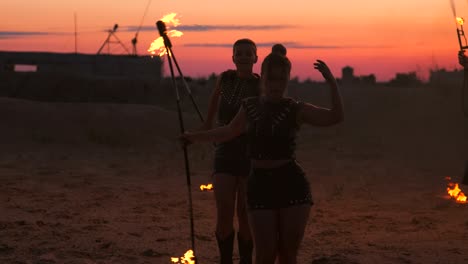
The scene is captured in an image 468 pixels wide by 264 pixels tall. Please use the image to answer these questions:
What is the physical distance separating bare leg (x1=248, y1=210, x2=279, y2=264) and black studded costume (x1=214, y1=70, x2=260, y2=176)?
A: 59.6 inches

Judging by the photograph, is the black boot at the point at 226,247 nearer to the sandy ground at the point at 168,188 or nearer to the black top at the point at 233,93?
the black top at the point at 233,93

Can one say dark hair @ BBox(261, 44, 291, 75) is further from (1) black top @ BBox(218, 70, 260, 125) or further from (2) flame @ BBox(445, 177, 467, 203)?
(2) flame @ BBox(445, 177, 467, 203)

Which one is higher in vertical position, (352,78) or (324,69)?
(352,78)

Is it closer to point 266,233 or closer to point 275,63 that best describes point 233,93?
point 275,63

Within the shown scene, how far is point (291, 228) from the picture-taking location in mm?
4438

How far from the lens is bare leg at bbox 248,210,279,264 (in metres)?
4.46

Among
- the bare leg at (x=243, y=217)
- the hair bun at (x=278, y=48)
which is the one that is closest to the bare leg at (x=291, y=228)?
the bare leg at (x=243, y=217)

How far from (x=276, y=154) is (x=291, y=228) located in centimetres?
49

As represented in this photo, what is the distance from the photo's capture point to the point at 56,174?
49.0 feet

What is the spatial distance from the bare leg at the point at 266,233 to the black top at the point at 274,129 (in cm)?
38

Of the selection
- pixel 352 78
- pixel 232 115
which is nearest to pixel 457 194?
pixel 232 115

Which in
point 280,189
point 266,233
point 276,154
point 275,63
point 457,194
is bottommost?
point 457,194

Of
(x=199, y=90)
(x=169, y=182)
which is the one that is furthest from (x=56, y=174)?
(x=199, y=90)

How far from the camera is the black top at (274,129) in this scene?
448 cm
